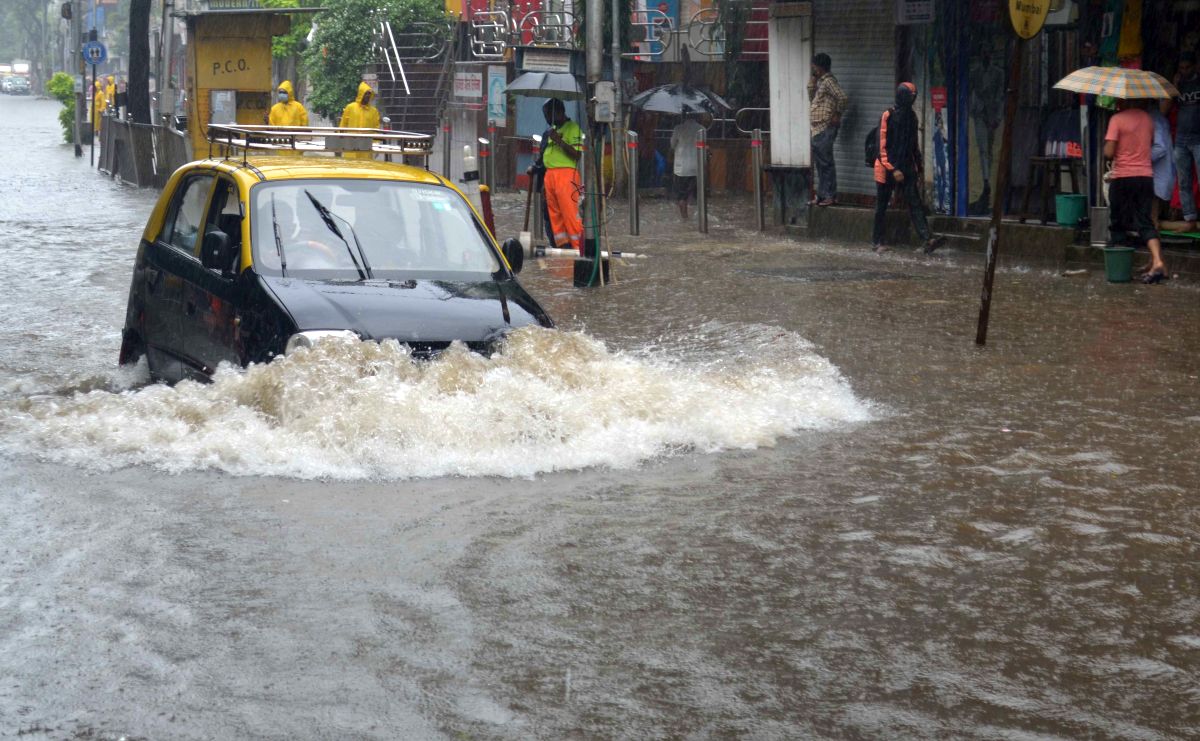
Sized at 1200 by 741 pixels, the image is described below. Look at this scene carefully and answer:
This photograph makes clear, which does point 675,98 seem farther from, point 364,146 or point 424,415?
point 424,415

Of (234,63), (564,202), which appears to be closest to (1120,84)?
(564,202)

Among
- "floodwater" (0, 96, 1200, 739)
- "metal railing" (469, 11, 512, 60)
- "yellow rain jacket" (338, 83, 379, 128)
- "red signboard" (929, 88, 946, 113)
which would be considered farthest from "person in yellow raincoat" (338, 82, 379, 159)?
"floodwater" (0, 96, 1200, 739)

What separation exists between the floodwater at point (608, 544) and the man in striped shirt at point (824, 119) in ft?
31.2

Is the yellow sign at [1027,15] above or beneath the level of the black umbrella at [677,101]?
beneath

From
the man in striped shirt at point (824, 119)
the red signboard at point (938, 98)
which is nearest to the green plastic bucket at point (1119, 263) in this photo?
the red signboard at point (938, 98)

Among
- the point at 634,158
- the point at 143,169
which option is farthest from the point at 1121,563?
the point at 143,169

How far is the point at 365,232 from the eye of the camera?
9320mm

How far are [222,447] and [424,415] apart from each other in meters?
0.97

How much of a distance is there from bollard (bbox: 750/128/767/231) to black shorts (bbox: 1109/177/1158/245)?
634 cm

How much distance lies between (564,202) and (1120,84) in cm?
626

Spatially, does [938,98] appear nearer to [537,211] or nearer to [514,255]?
[537,211]

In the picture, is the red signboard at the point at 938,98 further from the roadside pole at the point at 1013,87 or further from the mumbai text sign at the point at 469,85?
the mumbai text sign at the point at 469,85

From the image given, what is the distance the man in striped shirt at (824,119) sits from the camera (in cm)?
2098

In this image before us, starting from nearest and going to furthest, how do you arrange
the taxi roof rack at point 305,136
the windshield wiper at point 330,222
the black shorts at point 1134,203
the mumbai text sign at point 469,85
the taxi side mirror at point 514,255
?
the windshield wiper at point 330,222 < the taxi side mirror at point 514,255 < the taxi roof rack at point 305,136 < the black shorts at point 1134,203 < the mumbai text sign at point 469,85
